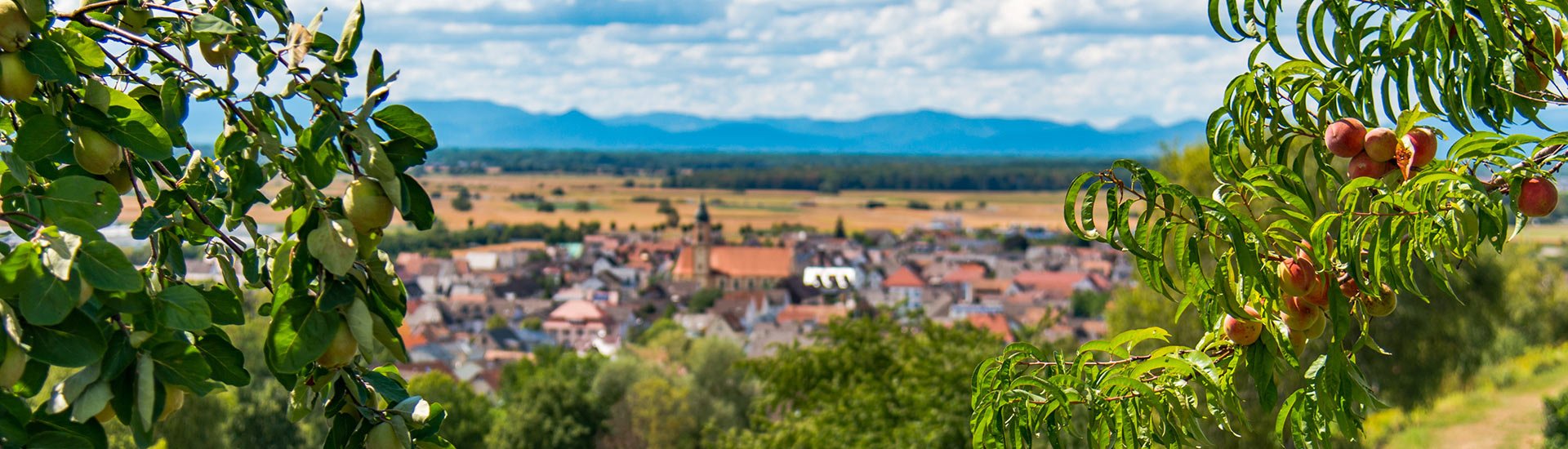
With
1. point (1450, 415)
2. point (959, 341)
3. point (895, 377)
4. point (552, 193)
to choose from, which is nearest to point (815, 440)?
point (895, 377)

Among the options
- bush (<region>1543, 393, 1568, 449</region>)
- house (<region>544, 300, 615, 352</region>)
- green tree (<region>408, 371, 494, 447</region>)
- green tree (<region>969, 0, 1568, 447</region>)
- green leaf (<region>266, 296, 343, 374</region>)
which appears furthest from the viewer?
house (<region>544, 300, 615, 352</region>)

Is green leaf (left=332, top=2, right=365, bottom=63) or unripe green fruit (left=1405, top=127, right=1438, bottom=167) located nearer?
green leaf (left=332, top=2, right=365, bottom=63)

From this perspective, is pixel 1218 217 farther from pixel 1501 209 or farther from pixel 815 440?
pixel 815 440

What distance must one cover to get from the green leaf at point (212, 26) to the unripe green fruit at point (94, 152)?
12 cm

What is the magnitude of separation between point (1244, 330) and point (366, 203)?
111 centimetres

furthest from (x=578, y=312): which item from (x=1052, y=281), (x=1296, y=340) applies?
(x=1296, y=340)

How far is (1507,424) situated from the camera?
13883 millimetres

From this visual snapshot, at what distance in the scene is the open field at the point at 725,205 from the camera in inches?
4921

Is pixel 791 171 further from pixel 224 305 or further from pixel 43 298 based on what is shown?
pixel 43 298

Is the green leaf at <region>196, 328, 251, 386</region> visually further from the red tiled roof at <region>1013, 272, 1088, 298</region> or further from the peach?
→ the red tiled roof at <region>1013, 272, 1088, 298</region>

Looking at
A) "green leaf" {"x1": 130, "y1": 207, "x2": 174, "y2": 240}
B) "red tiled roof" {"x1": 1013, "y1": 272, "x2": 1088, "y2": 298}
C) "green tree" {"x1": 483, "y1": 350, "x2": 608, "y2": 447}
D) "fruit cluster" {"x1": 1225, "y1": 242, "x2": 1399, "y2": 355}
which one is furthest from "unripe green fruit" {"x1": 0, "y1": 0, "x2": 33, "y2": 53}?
"red tiled roof" {"x1": 1013, "y1": 272, "x2": 1088, "y2": 298}

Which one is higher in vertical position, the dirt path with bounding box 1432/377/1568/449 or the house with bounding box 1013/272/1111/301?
the dirt path with bounding box 1432/377/1568/449

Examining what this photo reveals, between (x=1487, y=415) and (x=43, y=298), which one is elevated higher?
(x=43, y=298)

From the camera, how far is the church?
8869 centimetres
